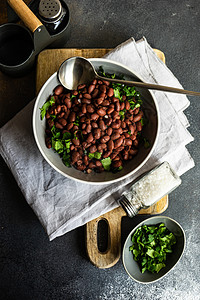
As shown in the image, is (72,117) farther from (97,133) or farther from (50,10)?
(50,10)

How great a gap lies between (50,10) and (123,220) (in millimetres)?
913

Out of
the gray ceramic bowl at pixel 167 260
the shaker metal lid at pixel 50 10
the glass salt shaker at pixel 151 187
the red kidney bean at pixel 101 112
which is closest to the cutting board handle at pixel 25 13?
the shaker metal lid at pixel 50 10

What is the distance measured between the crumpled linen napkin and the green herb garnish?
0.20 meters

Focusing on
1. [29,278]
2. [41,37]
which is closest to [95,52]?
[41,37]

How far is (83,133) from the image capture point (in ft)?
3.55

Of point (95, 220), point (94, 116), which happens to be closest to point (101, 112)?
point (94, 116)

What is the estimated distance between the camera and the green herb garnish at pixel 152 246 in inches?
50.6

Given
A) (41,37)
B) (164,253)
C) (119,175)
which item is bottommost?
(164,253)

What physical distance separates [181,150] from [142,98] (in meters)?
0.27

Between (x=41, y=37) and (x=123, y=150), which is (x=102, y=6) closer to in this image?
(x=41, y=37)

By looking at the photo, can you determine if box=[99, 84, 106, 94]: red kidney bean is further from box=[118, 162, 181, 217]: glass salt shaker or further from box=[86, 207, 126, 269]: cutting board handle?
box=[86, 207, 126, 269]: cutting board handle

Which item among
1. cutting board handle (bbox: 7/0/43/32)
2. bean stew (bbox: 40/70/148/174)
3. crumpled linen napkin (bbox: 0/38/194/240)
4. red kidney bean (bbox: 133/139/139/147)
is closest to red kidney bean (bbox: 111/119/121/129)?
bean stew (bbox: 40/70/148/174)

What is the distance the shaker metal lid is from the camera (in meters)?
1.22

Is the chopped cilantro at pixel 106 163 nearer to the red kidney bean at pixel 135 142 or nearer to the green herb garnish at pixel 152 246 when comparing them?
the red kidney bean at pixel 135 142
